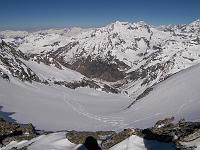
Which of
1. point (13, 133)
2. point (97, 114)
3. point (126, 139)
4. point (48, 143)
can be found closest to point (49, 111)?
point (97, 114)

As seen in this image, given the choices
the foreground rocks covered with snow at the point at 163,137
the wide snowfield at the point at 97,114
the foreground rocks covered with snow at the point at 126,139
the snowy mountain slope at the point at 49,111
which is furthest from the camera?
the snowy mountain slope at the point at 49,111

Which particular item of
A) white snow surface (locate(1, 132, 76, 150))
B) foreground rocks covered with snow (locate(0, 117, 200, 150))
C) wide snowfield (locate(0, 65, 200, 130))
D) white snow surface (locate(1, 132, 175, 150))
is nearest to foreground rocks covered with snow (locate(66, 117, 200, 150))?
foreground rocks covered with snow (locate(0, 117, 200, 150))

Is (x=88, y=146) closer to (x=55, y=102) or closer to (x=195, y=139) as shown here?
(x=195, y=139)

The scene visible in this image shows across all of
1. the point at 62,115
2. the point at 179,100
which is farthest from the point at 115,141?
the point at 62,115

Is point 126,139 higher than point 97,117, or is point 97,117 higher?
point 126,139

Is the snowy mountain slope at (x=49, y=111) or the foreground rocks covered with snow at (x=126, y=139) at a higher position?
the foreground rocks covered with snow at (x=126, y=139)

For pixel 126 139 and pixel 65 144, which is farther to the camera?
pixel 65 144

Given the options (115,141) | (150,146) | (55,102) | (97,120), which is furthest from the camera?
(55,102)

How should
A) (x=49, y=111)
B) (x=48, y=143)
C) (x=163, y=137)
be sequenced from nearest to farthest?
(x=163, y=137)
(x=48, y=143)
(x=49, y=111)

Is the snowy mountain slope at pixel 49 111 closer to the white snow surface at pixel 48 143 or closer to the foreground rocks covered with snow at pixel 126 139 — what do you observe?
the foreground rocks covered with snow at pixel 126 139

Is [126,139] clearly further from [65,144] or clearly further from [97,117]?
[97,117]

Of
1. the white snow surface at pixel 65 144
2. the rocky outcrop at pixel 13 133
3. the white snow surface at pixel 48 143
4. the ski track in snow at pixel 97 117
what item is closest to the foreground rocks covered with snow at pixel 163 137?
the white snow surface at pixel 65 144
